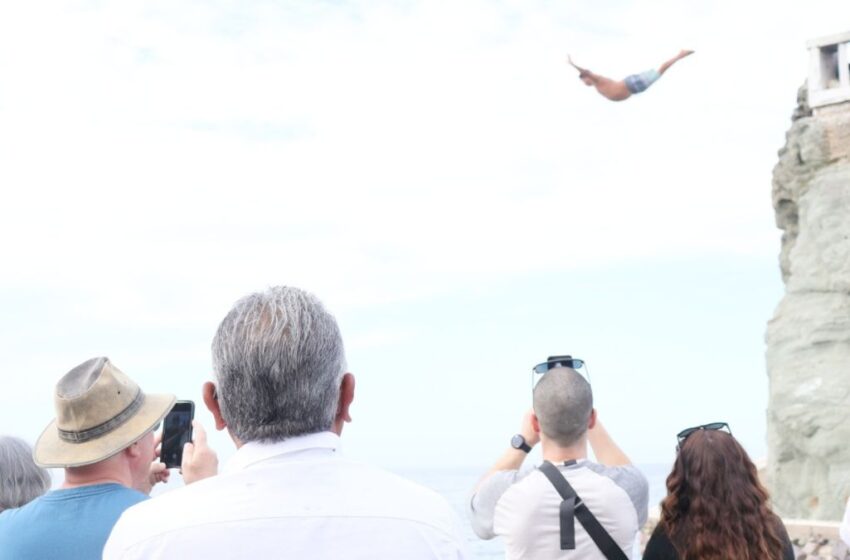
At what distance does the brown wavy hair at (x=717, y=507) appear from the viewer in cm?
283

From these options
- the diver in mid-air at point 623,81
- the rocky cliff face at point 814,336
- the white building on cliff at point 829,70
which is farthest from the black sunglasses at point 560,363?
the white building on cliff at point 829,70

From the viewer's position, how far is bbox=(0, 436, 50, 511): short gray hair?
3.04m

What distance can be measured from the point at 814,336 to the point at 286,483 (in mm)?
11419

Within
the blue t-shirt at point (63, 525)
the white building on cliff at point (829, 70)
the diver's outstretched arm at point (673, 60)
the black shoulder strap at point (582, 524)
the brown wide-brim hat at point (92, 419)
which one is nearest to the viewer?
the blue t-shirt at point (63, 525)

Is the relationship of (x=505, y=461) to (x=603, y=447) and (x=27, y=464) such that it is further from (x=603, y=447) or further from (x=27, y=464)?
(x=27, y=464)

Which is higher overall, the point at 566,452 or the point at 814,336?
the point at 566,452

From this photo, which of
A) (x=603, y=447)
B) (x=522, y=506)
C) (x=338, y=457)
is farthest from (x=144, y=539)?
(x=603, y=447)

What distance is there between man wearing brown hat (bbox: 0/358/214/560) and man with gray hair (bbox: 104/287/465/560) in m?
0.99

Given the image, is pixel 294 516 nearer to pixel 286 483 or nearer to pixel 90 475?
pixel 286 483

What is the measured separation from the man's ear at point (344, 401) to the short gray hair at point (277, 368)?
2.0 inches

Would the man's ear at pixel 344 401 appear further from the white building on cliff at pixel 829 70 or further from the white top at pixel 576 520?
the white building on cliff at pixel 829 70

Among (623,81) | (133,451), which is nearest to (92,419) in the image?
(133,451)

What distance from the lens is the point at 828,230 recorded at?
12.2 meters

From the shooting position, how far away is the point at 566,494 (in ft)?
9.92
